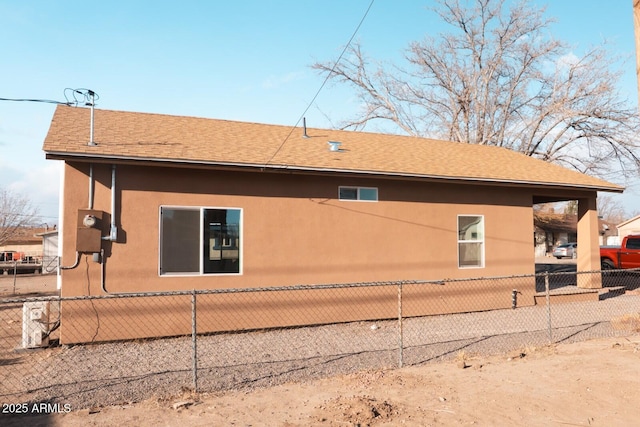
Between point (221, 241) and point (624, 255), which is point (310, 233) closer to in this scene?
point (221, 241)

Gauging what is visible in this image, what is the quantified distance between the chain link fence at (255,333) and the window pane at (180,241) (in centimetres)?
53

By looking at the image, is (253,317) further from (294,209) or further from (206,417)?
(206,417)

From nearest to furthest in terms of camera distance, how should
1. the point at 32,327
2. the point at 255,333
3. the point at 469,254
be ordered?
the point at 32,327 < the point at 255,333 < the point at 469,254

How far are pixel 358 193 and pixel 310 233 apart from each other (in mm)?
1369

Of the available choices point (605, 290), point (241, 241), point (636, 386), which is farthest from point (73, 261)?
point (605, 290)

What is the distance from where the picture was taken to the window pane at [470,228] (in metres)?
10.8

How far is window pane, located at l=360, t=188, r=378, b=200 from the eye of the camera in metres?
9.87

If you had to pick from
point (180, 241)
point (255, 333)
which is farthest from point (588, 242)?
point (180, 241)

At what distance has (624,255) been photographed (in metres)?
18.2

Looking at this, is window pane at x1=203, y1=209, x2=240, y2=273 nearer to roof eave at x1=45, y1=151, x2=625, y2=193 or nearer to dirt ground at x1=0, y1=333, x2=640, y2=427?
roof eave at x1=45, y1=151, x2=625, y2=193

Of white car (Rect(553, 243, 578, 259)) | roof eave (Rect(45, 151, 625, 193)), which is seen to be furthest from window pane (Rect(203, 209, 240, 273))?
white car (Rect(553, 243, 578, 259))

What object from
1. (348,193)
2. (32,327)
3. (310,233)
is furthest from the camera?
(348,193)

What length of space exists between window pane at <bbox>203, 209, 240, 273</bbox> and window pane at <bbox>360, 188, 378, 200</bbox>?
8.65 ft

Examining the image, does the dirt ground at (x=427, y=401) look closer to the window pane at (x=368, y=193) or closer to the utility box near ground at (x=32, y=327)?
the utility box near ground at (x=32, y=327)
